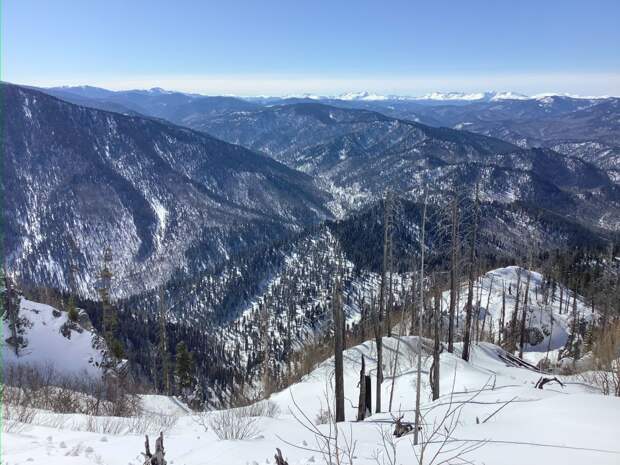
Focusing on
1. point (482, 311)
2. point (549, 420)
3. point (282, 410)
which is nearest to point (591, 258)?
point (482, 311)

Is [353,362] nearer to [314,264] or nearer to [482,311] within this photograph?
[482,311]

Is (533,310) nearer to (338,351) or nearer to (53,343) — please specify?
(338,351)

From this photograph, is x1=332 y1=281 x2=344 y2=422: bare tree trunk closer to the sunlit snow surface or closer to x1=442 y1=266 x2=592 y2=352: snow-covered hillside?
the sunlit snow surface

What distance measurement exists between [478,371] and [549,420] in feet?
54.0

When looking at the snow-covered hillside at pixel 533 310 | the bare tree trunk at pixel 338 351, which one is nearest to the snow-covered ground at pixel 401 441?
the bare tree trunk at pixel 338 351

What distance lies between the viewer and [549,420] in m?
11.8

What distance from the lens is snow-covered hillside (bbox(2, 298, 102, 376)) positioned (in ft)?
150

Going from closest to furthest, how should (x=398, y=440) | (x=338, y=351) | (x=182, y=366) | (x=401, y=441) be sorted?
(x=401, y=441) → (x=398, y=440) → (x=338, y=351) → (x=182, y=366)

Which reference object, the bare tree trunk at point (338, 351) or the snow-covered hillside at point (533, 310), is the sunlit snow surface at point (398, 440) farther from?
the snow-covered hillside at point (533, 310)

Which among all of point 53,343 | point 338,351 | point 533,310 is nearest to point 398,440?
point 338,351

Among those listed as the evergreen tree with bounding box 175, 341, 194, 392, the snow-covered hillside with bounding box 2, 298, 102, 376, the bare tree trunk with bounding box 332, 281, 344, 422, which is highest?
the bare tree trunk with bounding box 332, 281, 344, 422

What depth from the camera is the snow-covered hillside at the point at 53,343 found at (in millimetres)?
45750

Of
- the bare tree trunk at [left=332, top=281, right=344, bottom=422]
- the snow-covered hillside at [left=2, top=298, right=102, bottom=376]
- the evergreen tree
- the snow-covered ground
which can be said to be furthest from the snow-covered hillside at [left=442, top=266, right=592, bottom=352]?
the snow-covered hillside at [left=2, top=298, right=102, bottom=376]

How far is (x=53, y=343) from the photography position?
159 feet
